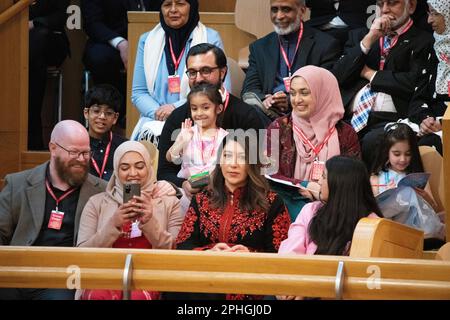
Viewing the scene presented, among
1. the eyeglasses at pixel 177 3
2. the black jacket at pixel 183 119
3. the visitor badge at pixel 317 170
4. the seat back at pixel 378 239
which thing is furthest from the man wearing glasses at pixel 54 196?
the seat back at pixel 378 239

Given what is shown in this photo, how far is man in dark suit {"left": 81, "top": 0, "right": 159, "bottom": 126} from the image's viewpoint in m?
7.68

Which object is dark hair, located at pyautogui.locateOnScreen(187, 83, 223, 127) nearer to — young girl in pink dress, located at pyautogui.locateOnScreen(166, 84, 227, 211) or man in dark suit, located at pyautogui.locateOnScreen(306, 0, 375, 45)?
young girl in pink dress, located at pyautogui.locateOnScreen(166, 84, 227, 211)

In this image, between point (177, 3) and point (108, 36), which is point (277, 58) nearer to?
point (177, 3)

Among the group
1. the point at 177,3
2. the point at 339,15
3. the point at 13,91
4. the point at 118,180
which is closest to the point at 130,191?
the point at 118,180

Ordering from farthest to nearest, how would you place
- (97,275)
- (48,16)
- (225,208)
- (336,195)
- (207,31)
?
1. (48,16)
2. (207,31)
3. (225,208)
4. (336,195)
5. (97,275)

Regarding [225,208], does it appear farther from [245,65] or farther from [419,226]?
[245,65]

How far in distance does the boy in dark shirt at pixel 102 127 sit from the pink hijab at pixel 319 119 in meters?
0.99

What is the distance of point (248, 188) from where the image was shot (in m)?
5.27

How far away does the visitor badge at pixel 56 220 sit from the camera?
5480mm

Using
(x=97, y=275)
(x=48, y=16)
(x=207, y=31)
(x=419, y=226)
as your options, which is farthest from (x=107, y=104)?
(x=97, y=275)

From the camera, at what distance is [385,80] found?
6539 mm

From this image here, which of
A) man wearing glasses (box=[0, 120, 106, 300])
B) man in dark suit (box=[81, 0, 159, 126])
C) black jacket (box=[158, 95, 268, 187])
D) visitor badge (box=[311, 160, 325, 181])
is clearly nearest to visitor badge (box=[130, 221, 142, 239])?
man wearing glasses (box=[0, 120, 106, 300])

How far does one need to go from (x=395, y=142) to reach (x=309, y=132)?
1.36 feet
